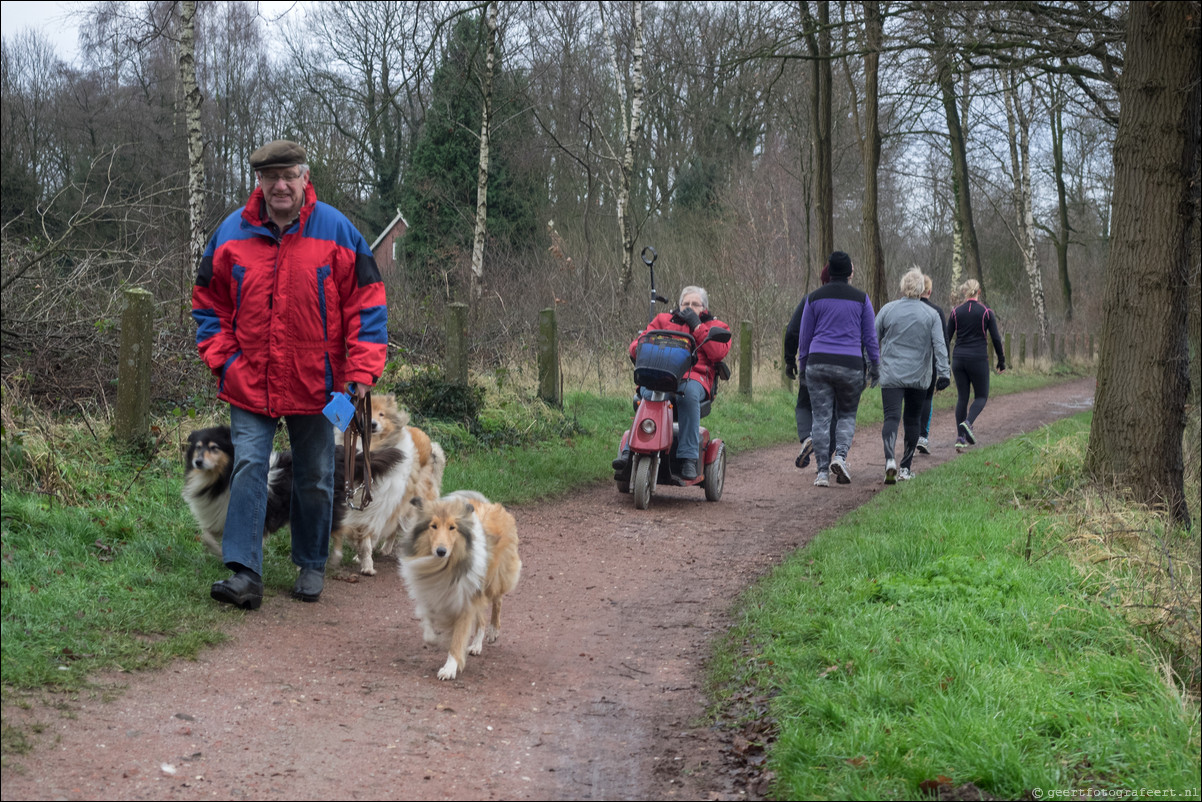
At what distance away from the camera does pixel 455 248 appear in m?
Result: 23.6

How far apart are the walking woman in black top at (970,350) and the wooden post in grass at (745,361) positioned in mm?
4078

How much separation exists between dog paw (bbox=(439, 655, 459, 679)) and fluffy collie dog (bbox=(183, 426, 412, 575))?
5.06 feet

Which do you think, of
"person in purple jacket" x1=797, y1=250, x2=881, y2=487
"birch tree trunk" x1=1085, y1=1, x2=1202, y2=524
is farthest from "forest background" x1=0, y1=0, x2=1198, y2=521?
"person in purple jacket" x1=797, y1=250, x2=881, y2=487

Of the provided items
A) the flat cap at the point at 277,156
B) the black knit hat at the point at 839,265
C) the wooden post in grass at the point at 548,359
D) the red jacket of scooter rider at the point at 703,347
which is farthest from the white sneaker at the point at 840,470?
the flat cap at the point at 277,156

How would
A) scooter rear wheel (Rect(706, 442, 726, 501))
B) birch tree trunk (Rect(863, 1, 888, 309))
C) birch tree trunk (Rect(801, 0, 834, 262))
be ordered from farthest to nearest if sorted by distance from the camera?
birch tree trunk (Rect(863, 1, 888, 309)) < birch tree trunk (Rect(801, 0, 834, 262)) < scooter rear wheel (Rect(706, 442, 726, 501))

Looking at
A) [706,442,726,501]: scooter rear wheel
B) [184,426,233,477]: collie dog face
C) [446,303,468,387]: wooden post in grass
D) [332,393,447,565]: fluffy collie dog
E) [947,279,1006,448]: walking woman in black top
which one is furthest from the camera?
[947,279,1006,448]: walking woman in black top

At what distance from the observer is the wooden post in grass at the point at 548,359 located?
1225 centimetres

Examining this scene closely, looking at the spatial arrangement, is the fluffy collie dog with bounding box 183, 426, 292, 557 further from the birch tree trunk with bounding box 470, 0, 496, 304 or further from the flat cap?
the birch tree trunk with bounding box 470, 0, 496, 304

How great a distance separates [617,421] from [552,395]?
43.5 inches

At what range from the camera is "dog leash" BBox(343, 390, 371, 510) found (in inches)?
235

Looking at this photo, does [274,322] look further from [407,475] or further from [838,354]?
[838,354]

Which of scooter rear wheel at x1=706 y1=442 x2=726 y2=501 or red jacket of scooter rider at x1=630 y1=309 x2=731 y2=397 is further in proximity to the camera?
scooter rear wheel at x1=706 y1=442 x2=726 y2=501

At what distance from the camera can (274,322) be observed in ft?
17.3

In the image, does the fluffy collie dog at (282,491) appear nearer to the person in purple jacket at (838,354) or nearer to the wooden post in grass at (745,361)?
the person in purple jacket at (838,354)
